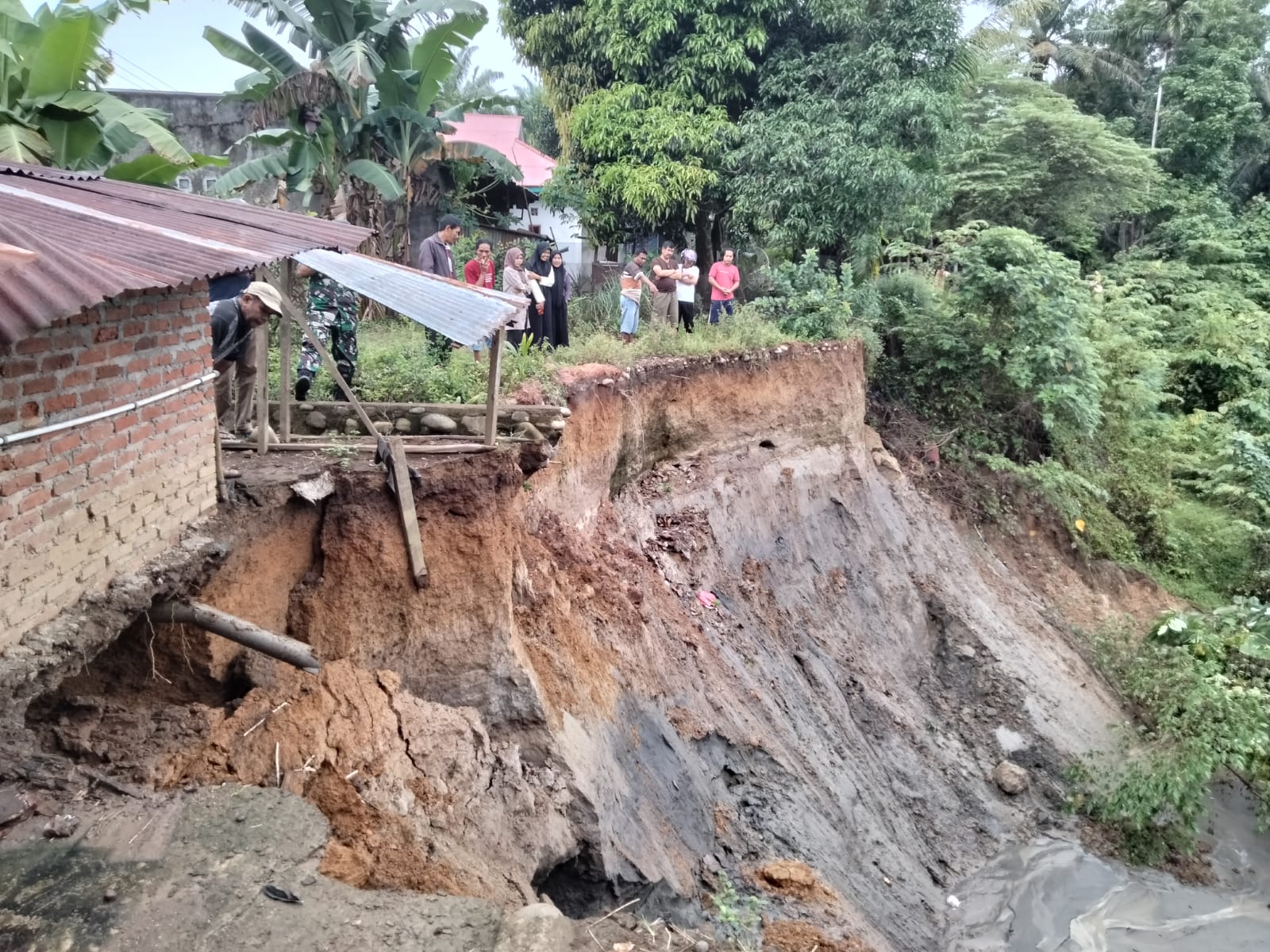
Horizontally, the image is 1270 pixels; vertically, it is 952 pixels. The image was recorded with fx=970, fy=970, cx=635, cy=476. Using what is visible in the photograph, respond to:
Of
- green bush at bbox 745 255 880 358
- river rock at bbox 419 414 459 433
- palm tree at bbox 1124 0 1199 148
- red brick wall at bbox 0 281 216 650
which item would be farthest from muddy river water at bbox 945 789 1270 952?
palm tree at bbox 1124 0 1199 148

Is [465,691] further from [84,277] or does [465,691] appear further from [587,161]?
[587,161]

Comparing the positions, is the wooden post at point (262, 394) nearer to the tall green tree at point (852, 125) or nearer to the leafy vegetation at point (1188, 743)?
the leafy vegetation at point (1188, 743)

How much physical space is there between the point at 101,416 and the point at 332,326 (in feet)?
14.3

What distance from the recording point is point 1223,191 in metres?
25.0

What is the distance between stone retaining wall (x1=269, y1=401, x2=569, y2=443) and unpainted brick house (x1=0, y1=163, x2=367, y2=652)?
1970 mm

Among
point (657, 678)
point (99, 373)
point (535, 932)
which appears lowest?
point (657, 678)

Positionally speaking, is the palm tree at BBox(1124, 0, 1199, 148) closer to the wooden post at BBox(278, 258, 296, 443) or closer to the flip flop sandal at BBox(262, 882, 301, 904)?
the wooden post at BBox(278, 258, 296, 443)

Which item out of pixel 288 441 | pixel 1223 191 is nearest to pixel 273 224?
pixel 288 441

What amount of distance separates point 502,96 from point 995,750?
12.0m

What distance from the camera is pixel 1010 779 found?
11.0m

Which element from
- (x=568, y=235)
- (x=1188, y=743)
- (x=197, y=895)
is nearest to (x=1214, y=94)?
(x=568, y=235)

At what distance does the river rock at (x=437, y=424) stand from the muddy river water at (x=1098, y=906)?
6.23 meters

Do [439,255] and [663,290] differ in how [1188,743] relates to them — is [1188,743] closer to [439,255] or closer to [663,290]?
[663,290]

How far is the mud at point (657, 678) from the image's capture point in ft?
17.0
